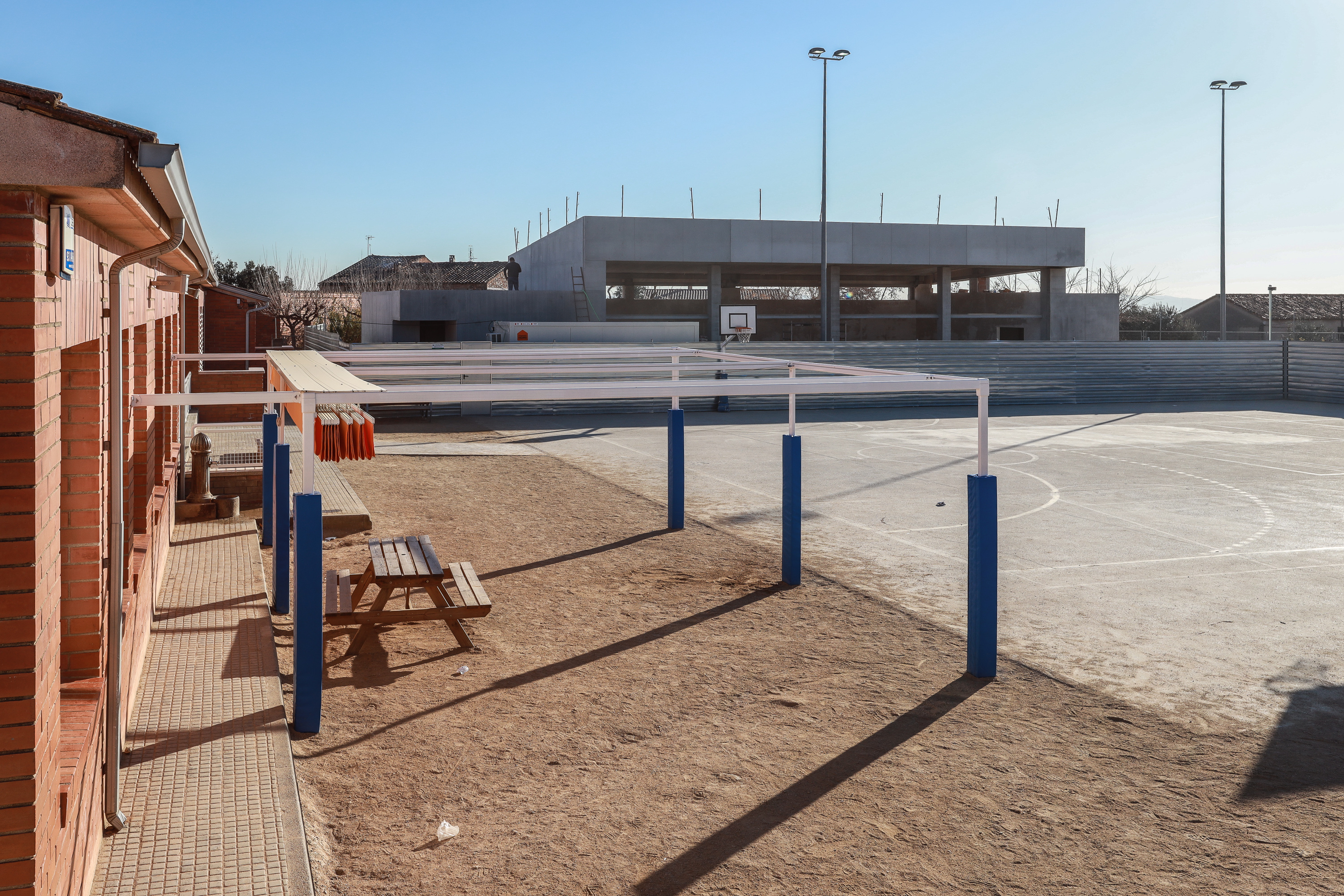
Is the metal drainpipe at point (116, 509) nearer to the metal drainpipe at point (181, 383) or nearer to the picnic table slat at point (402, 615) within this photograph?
the picnic table slat at point (402, 615)

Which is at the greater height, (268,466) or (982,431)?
(982,431)

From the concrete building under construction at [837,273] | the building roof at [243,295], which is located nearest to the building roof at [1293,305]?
the concrete building under construction at [837,273]

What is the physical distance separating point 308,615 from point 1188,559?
27.5ft

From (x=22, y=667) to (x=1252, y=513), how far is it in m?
13.3

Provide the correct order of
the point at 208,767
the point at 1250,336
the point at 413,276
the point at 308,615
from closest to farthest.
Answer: the point at 208,767
the point at 308,615
the point at 1250,336
the point at 413,276

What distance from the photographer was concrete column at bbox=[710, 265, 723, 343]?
41.4m

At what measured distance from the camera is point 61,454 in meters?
3.84

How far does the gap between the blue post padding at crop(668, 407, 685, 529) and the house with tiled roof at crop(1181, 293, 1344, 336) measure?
6450cm

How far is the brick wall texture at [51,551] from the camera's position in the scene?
2.95 meters

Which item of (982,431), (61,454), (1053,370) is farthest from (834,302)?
(61,454)

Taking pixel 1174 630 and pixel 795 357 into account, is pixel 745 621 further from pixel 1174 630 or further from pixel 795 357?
pixel 795 357

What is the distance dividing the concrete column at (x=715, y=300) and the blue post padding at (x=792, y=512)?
3143 cm

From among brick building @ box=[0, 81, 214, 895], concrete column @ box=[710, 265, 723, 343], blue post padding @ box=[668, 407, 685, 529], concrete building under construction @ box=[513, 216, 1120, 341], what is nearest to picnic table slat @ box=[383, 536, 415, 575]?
brick building @ box=[0, 81, 214, 895]

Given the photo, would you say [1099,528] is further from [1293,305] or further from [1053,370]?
[1293,305]
